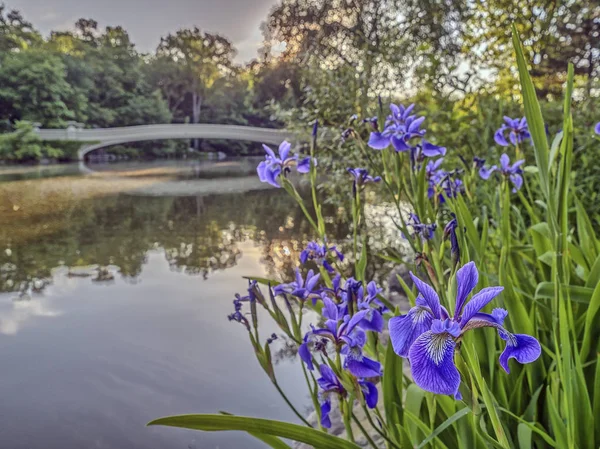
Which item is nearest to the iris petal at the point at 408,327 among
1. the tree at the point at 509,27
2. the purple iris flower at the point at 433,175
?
the purple iris flower at the point at 433,175

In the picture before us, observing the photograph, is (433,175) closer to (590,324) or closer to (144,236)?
(590,324)

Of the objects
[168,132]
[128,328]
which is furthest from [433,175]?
[168,132]

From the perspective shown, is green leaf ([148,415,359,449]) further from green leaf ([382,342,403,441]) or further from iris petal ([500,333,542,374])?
iris petal ([500,333,542,374])

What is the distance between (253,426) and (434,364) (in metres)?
0.29

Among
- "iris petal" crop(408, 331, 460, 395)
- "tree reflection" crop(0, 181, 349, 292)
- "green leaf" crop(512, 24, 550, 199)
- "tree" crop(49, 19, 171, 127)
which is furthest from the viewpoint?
"tree" crop(49, 19, 171, 127)

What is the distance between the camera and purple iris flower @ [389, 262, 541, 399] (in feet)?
1.17

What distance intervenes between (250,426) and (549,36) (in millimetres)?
3438

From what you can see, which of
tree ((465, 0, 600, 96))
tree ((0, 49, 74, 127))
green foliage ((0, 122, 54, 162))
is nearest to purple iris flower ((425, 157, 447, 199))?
tree ((465, 0, 600, 96))

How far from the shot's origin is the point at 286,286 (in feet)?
2.86

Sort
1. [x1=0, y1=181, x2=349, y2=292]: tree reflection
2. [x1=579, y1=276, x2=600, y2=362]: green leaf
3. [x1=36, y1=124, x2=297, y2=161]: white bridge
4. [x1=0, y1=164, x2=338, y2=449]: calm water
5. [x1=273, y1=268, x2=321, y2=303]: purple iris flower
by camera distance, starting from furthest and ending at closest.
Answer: [x1=36, y1=124, x2=297, y2=161]: white bridge, [x1=0, y1=181, x2=349, y2=292]: tree reflection, [x1=0, y1=164, x2=338, y2=449]: calm water, [x1=273, y1=268, x2=321, y2=303]: purple iris flower, [x1=579, y1=276, x2=600, y2=362]: green leaf

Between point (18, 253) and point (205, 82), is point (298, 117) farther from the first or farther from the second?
point (205, 82)

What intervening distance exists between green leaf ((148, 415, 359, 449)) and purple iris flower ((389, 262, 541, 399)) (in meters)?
0.25

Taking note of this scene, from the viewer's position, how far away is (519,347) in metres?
0.41

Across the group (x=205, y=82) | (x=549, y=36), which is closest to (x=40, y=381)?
(x=549, y=36)
